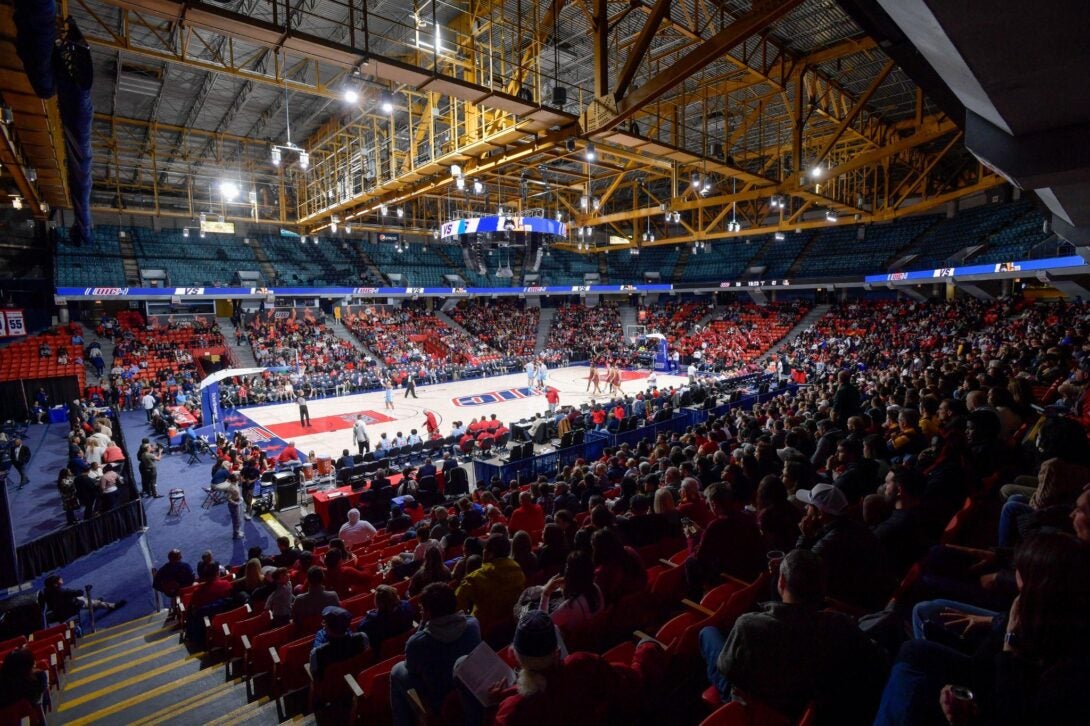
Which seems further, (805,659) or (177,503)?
(177,503)

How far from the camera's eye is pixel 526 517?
6.91 m

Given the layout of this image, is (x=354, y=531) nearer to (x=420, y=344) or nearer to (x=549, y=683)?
(x=549, y=683)

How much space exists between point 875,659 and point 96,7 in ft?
68.8

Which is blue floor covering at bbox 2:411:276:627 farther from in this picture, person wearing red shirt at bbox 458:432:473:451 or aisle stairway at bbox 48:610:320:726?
person wearing red shirt at bbox 458:432:473:451

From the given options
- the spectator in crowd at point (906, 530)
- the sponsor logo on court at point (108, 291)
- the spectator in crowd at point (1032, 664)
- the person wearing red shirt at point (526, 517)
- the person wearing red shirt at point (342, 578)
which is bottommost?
the person wearing red shirt at point (342, 578)

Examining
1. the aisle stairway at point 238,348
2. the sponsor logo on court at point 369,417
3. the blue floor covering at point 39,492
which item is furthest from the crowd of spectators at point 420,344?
the blue floor covering at point 39,492

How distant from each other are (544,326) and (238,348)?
22.2 meters

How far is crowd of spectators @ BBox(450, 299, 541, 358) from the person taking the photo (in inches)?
1527

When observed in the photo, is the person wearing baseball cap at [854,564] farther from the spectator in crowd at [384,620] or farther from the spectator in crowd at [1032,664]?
the spectator in crowd at [384,620]

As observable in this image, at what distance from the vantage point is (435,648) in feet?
10.1

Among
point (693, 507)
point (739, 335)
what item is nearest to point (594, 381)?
point (739, 335)

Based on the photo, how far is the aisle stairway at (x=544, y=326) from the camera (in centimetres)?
4062

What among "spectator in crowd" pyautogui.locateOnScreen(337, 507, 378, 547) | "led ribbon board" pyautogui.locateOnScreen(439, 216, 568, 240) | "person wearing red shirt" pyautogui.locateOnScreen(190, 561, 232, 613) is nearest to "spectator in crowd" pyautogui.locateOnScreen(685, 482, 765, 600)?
"spectator in crowd" pyautogui.locateOnScreen(337, 507, 378, 547)

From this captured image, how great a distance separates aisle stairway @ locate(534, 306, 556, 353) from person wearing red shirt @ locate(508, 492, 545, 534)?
107 ft
